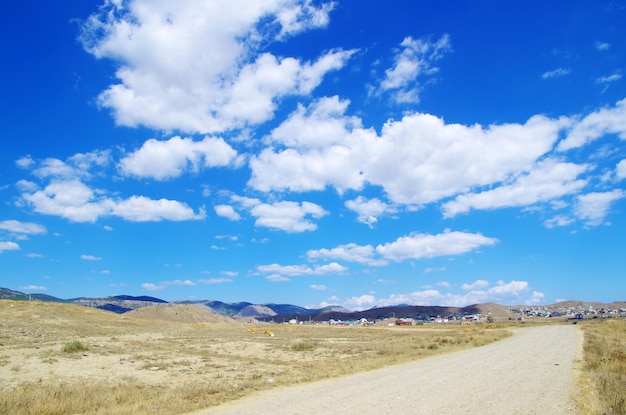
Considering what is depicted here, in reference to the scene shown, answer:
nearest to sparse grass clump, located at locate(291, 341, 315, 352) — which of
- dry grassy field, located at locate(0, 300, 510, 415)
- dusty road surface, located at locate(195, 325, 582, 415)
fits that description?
dry grassy field, located at locate(0, 300, 510, 415)

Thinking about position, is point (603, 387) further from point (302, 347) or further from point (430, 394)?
point (302, 347)

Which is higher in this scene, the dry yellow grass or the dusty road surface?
the dry yellow grass

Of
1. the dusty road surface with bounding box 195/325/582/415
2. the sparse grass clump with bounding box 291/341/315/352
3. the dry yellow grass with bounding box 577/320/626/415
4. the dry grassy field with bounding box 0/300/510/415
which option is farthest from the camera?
the sparse grass clump with bounding box 291/341/315/352

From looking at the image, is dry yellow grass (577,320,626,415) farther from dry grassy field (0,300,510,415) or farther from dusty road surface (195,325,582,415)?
dry grassy field (0,300,510,415)

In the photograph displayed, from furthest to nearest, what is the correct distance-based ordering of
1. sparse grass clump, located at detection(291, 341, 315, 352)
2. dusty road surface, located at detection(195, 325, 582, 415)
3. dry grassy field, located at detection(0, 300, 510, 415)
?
sparse grass clump, located at detection(291, 341, 315, 352)
dry grassy field, located at detection(0, 300, 510, 415)
dusty road surface, located at detection(195, 325, 582, 415)

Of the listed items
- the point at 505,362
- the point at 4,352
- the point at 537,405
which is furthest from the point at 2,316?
the point at 537,405

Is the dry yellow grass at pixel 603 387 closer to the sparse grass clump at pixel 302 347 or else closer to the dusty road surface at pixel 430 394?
the dusty road surface at pixel 430 394

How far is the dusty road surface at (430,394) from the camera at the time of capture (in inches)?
482

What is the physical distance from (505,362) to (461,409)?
14.2 m

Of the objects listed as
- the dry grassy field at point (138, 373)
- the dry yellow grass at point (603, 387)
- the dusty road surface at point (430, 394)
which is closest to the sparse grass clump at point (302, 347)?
the dry grassy field at point (138, 373)

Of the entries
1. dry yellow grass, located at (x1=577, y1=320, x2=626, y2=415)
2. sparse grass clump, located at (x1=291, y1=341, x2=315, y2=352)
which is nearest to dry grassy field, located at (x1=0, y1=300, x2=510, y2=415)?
sparse grass clump, located at (x1=291, y1=341, x2=315, y2=352)

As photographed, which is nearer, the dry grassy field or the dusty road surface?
the dusty road surface

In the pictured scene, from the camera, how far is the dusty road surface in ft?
40.1

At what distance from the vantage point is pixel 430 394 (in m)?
14.4
